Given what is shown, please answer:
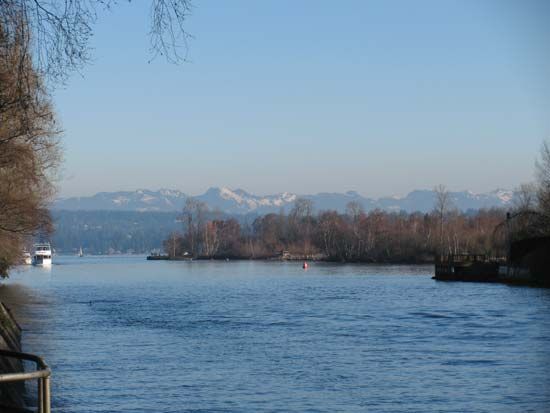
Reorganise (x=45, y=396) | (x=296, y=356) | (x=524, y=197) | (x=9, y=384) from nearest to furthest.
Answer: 1. (x=45, y=396)
2. (x=9, y=384)
3. (x=296, y=356)
4. (x=524, y=197)

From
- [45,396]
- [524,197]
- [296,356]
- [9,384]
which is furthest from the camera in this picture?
[524,197]

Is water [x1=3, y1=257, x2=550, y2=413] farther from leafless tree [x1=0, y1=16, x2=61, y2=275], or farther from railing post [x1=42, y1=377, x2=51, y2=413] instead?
railing post [x1=42, y1=377, x2=51, y2=413]

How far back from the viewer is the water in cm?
2464

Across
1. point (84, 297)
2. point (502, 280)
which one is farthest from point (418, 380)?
point (502, 280)

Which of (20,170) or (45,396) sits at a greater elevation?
(20,170)

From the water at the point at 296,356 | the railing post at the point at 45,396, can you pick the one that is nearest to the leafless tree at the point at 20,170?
the water at the point at 296,356

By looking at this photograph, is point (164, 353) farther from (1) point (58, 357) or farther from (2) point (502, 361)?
(2) point (502, 361)

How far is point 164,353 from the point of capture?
3519 cm

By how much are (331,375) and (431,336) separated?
13457mm

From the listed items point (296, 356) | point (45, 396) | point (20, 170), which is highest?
point (20, 170)

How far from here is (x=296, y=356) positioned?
34.1 meters

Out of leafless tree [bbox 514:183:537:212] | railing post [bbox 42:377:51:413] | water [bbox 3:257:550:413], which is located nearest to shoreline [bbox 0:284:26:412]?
water [bbox 3:257:550:413]

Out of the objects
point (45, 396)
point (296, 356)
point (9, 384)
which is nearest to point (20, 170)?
point (296, 356)

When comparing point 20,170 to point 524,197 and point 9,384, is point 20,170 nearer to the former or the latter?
Result: point 9,384
